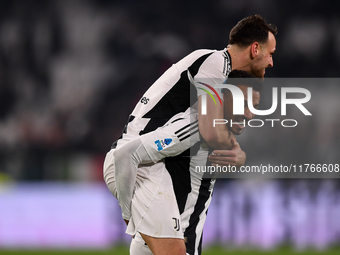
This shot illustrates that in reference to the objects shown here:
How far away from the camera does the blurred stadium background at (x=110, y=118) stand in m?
6.27

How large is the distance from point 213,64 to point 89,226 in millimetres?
4450

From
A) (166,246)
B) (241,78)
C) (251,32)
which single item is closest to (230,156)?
(241,78)

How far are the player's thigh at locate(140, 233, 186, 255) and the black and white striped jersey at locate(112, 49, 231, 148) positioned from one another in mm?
646

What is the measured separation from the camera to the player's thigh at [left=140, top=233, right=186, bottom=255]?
257 cm

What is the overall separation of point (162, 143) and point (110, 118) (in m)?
6.46

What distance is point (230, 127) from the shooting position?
9.61 ft

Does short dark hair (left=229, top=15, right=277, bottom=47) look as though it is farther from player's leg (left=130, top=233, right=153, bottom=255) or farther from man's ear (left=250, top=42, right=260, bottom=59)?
player's leg (left=130, top=233, right=153, bottom=255)

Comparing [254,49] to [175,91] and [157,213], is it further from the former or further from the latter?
[157,213]

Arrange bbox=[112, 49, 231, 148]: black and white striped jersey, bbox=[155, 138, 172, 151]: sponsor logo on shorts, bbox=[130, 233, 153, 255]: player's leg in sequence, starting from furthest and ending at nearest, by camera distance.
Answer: bbox=[130, 233, 153, 255]: player's leg → bbox=[112, 49, 231, 148]: black and white striped jersey → bbox=[155, 138, 172, 151]: sponsor logo on shorts

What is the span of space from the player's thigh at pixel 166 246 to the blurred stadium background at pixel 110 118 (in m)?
3.64

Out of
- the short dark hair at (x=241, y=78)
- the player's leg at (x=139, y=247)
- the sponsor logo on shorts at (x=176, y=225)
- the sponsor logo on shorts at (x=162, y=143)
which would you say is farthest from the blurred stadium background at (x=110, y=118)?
the sponsor logo on shorts at (x=162, y=143)

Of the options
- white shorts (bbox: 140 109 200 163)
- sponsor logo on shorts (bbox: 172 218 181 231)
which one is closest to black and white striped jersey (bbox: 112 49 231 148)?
white shorts (bbox: 140 109 200 163)

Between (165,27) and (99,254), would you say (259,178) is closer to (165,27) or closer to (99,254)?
(99,254)

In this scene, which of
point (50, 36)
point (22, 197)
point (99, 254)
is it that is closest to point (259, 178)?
point (99, 254)
